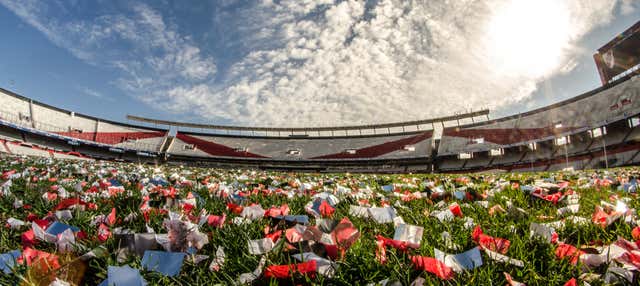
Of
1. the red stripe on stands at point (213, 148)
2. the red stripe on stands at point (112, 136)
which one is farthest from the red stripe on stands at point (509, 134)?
the red stripe on stands at point (112, 136)

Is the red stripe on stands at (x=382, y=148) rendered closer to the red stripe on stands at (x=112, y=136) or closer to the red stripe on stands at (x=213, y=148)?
the red stripe on stands at (x=213, y=148)

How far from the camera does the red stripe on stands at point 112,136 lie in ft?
119

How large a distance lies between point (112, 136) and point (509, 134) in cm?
5351

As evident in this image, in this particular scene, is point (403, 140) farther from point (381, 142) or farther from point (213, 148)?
point (213, 148)

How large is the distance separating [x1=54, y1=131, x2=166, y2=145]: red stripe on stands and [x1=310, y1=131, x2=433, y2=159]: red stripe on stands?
2804 cm

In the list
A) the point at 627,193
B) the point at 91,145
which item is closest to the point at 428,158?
the point at 627,193

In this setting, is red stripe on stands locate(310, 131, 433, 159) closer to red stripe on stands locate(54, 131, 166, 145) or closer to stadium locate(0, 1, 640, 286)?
red stripe on stands locate(54, 131, 166, 145)

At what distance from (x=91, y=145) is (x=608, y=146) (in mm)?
56918

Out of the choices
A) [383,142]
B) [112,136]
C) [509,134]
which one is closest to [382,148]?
[383,142]

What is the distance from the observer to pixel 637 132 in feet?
79.5

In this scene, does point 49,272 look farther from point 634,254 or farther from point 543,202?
point 543,202

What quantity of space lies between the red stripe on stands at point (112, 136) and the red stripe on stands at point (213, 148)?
162 inches

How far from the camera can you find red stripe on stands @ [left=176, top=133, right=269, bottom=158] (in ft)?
146

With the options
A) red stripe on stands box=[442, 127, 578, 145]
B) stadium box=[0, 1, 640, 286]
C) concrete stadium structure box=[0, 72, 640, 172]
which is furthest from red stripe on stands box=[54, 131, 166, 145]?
red stripe on stands box=[442, 127, 578, 145]
